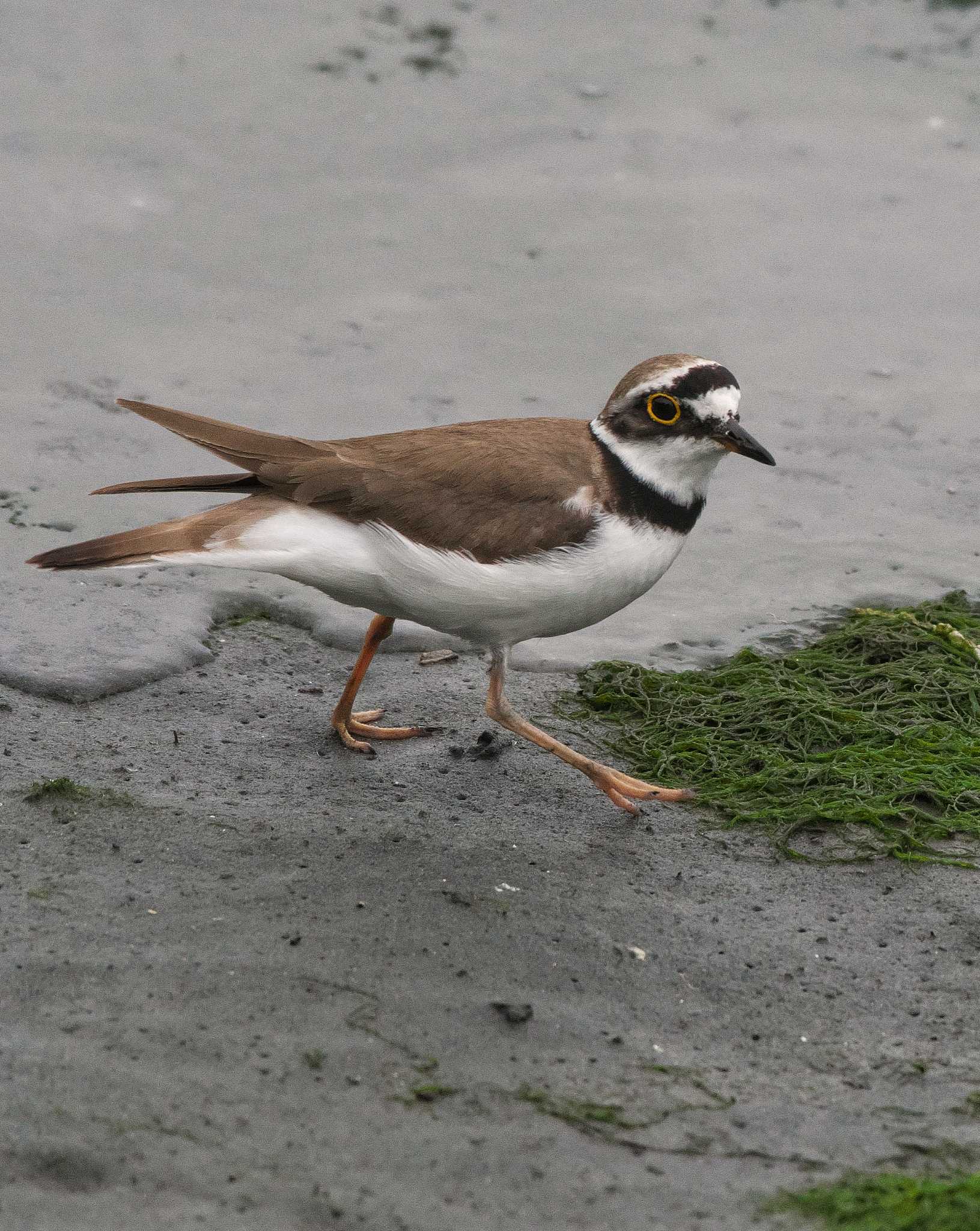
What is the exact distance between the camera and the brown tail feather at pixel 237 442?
5.82m

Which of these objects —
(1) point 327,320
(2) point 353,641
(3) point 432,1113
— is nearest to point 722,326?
(1) point 327,320

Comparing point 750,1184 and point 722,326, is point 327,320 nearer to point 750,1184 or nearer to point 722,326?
point 722,326

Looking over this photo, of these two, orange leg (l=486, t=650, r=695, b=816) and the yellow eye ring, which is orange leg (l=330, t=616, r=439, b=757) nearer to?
orange leg (l=486, t=650, r=695, b=816)

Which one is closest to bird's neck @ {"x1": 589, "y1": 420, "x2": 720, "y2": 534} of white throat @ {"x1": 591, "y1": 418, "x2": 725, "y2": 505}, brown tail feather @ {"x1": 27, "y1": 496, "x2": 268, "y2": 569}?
white throat @ {"x1": 591, "y1": 418, "x2": 725, "y2": 505}

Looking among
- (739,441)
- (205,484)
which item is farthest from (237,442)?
(739,441)

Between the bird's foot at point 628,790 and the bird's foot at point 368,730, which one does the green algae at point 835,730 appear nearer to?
the bird's foot at point 628,790

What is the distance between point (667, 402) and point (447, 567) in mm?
1039

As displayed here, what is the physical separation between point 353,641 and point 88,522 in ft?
5.14

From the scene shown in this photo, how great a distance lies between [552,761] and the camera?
6.40 meters

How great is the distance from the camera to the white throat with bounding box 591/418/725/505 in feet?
19.1

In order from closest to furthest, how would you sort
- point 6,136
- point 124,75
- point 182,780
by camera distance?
point 182,780 → point 6,136 → point 124,75

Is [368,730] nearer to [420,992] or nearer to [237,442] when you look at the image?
[237,442]

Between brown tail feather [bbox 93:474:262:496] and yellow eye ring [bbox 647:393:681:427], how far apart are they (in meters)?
1.51

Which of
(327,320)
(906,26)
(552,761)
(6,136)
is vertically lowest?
(552,761)
